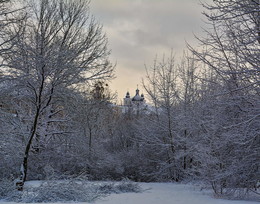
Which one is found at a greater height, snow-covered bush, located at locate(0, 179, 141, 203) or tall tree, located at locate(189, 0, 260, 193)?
tall tree, located at locate(189, 0, 260, 193)

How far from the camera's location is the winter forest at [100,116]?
8555 mm

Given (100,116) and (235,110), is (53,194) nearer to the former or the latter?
(235,110)

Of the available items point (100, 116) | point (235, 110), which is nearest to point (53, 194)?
point (235, 110)

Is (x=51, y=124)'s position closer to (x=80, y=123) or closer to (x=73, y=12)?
(x=80, y=123)

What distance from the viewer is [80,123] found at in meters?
18.5

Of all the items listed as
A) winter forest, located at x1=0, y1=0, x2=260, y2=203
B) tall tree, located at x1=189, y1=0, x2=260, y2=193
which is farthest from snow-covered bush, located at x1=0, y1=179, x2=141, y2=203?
tall tree, located at x1=189, y1=0, x2=260, y2=193

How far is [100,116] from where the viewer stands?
72.6ft

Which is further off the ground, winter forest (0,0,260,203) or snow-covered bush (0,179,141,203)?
winter forest (0,0,260,203)

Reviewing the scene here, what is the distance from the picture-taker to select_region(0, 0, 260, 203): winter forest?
8.55 m

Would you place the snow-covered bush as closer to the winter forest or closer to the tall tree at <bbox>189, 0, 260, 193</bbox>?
the winter forest

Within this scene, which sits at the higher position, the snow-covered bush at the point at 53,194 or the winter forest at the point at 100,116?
the winter forest at the point at 100,116

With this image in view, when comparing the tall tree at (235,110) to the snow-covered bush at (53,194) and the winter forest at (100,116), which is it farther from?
the snow-covered bush at (53,194)

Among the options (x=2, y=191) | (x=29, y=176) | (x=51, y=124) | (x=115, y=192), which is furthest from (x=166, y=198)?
(x=51, y=124)

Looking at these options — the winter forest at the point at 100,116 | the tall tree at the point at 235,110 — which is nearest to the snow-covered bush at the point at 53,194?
the winter forest at the point at 100,116
